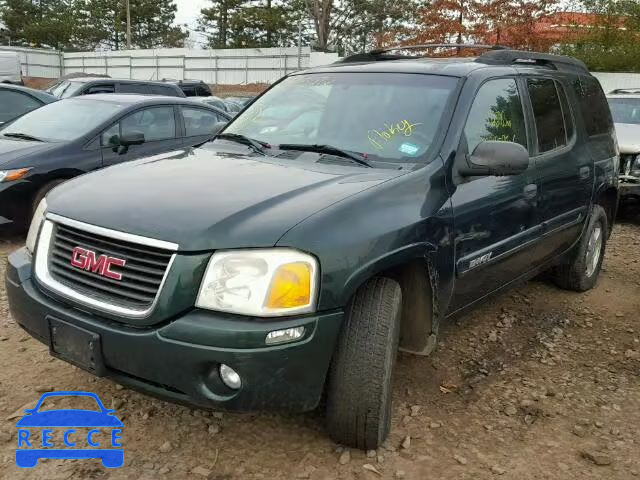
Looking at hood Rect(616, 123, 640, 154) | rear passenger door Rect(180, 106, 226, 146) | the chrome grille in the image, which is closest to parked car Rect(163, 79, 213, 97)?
rear passenger door Rect(180, 106, 226, 146)

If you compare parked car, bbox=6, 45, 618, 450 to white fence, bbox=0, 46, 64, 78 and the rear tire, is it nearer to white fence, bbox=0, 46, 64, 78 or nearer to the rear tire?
the rear tire

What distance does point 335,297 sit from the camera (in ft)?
7.75

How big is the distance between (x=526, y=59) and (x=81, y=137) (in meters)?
4.32

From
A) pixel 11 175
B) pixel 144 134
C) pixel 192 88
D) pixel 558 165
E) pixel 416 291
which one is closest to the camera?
pixel 416 291

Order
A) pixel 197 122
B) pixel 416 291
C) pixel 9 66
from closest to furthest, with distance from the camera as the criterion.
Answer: pixel 416 291 < pixel 197 122 < pixel 9 66

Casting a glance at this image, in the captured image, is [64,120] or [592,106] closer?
[592,106]

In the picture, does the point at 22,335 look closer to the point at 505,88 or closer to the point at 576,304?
the point at 505,88

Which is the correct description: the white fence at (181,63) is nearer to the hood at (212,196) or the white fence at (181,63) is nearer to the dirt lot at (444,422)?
the dirt lot at (444,422)

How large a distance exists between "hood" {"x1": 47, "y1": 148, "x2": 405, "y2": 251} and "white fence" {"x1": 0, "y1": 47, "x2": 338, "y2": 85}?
32673 mm

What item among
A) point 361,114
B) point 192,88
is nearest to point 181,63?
point 192,88

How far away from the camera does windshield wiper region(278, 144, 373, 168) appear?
315 cm

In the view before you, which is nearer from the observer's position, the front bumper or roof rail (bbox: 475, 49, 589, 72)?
the front bumper

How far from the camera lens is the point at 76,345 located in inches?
97.7

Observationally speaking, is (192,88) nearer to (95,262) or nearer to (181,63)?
(95,262)
